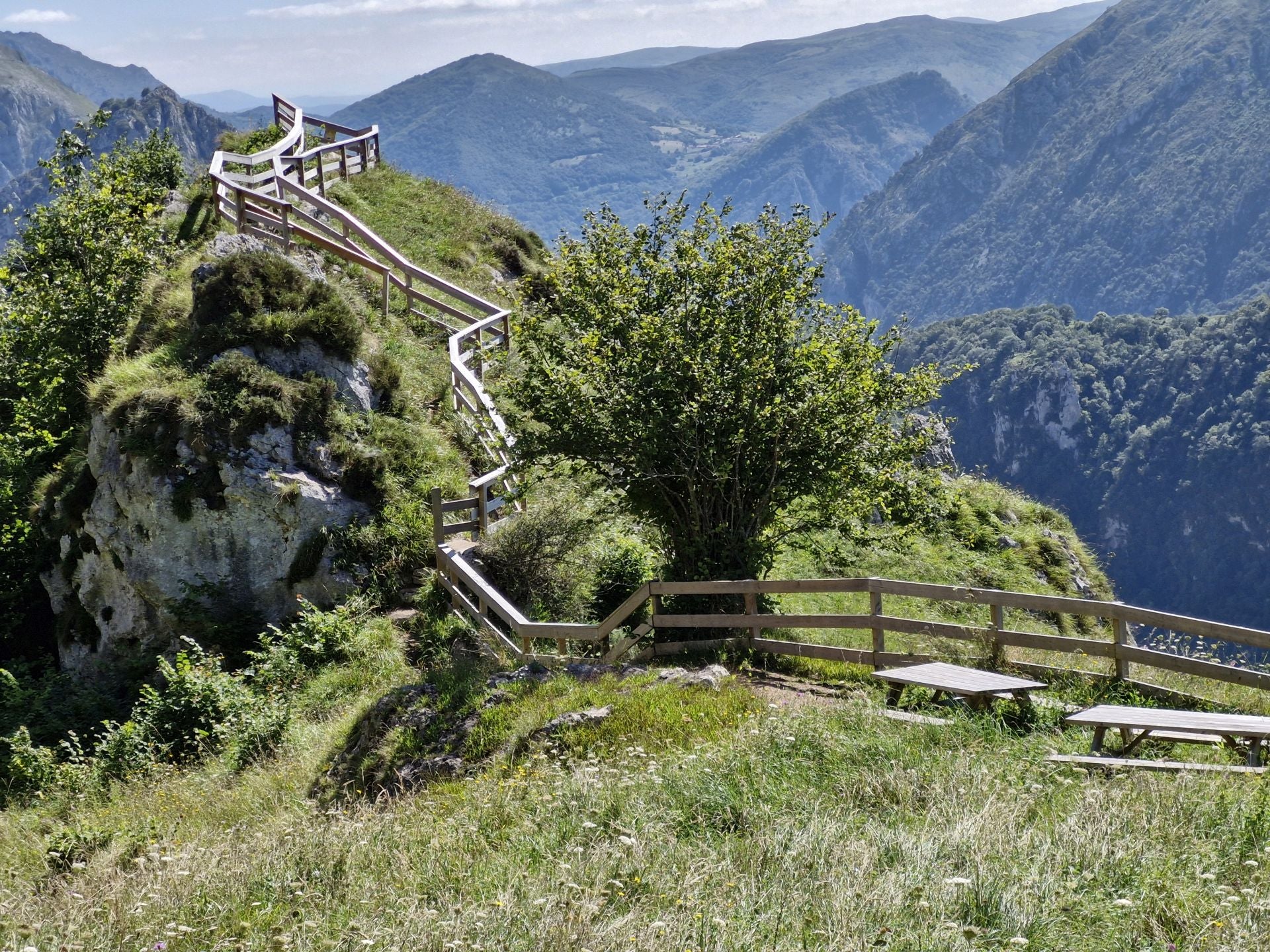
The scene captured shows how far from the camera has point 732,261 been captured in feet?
42.4

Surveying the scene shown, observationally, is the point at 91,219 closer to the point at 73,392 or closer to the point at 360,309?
the point at 73,392

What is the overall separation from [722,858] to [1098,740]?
10.4 ft

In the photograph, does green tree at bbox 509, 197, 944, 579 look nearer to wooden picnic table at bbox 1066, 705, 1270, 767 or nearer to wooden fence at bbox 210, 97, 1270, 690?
wooden fence at bbox 210, 97, 1270, 690

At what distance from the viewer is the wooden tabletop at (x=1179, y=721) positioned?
7.13m

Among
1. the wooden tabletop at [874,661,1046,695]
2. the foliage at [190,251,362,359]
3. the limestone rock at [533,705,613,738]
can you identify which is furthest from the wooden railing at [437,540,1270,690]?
the foliage at [190,251,362,359]

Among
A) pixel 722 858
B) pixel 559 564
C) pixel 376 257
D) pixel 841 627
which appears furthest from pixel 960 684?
pixel 376 257

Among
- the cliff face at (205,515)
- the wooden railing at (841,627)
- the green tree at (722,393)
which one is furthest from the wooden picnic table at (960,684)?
the cliff face at (205,515)

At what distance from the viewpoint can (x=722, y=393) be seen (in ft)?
40.1

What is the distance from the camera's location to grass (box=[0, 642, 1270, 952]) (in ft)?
16.4

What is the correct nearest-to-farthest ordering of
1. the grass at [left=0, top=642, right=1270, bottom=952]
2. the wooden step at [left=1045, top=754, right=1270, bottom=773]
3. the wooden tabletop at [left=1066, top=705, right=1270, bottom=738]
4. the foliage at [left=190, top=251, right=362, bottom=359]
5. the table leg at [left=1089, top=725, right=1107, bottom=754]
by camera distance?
the grass at [left=0, top=642, right=1270, bottom=952], the wooden step at [left=1045, top=754, right=1270, bottom=773], the wooden tabletop at [left=1066, top=705, right=1270, bottom=738], the table leg at [left=1089, top=725, right=1107, bottom=754], the foliage at [left=190, top=251, right=362, bottom=359]

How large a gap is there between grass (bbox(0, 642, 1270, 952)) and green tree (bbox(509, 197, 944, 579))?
14.1 feet

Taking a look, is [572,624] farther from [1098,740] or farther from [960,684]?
[1098,740]

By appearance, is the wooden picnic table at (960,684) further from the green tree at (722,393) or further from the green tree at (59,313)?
the green tree at (59,313)

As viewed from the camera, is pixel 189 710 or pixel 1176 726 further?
pixel 189 710
